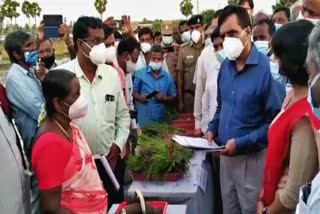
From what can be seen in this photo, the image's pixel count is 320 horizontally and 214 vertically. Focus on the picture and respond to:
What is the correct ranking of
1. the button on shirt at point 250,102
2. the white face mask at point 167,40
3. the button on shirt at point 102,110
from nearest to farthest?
the button on shirt at point 250,102, the button on shirt at point 102,110, the white face mask at point 167,40

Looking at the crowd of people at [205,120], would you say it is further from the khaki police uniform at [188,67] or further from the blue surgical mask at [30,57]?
→ the khaki police uniform at [188,67]

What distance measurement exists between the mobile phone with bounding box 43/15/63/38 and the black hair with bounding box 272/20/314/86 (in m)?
5.27

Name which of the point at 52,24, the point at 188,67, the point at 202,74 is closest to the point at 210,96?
the point at 202,74

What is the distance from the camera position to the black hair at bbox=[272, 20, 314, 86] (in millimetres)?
2068

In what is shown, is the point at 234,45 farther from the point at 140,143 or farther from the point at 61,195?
the point at 61,195

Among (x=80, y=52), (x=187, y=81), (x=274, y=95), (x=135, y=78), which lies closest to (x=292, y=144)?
(x=274, y=95)

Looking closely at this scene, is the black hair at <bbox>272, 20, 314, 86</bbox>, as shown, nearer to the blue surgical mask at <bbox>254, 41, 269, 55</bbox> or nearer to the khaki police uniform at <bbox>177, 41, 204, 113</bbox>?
the blue surgical mask at <bbox>254, 41, 269, 55</bbox>

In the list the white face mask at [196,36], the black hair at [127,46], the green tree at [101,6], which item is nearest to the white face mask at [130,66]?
the black hair at [127,46]

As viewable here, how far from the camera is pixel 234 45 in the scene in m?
3.19

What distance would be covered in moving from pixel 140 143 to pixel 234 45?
0.97 meters

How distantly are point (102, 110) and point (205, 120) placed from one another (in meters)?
1.36

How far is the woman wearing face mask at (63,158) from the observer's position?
2.32 metres

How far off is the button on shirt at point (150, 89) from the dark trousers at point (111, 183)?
5.61 feet

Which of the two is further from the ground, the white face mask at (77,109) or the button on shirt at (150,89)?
the white face mask at (77,109)
